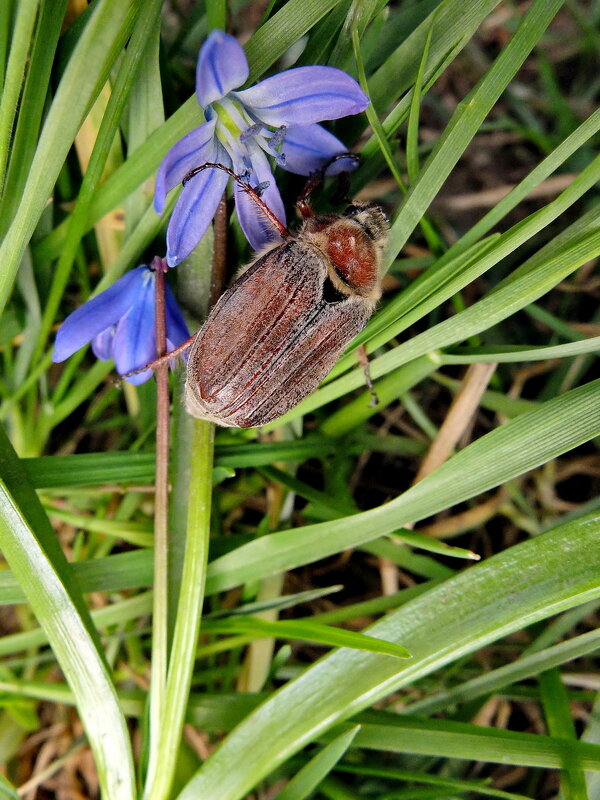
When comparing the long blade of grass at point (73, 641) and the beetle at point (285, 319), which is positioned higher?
the beetle at point (285, 319)

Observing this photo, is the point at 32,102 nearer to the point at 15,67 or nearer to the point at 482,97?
the point at 15,67

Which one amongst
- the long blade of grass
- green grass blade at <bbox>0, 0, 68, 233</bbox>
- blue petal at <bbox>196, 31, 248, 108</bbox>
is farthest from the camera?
the long blade of grass

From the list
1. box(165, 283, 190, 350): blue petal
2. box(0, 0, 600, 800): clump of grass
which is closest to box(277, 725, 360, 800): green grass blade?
box(0, 0, 600, 800): clump of grass

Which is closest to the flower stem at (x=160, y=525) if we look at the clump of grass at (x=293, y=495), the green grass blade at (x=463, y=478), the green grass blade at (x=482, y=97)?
the clump of grass at (x=293, y=495)

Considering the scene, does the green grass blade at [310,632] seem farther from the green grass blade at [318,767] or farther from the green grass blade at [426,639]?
the green grass blade at [318,767]

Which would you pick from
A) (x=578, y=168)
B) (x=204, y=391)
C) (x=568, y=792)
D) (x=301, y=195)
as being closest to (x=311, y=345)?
(x=204, y=391)

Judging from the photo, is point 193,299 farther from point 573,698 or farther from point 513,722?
point 513,722

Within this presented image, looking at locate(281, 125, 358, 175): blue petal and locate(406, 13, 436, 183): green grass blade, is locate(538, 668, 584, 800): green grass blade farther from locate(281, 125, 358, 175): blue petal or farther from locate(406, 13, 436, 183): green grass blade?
locate(281, 125, 358, 175): blue petal
